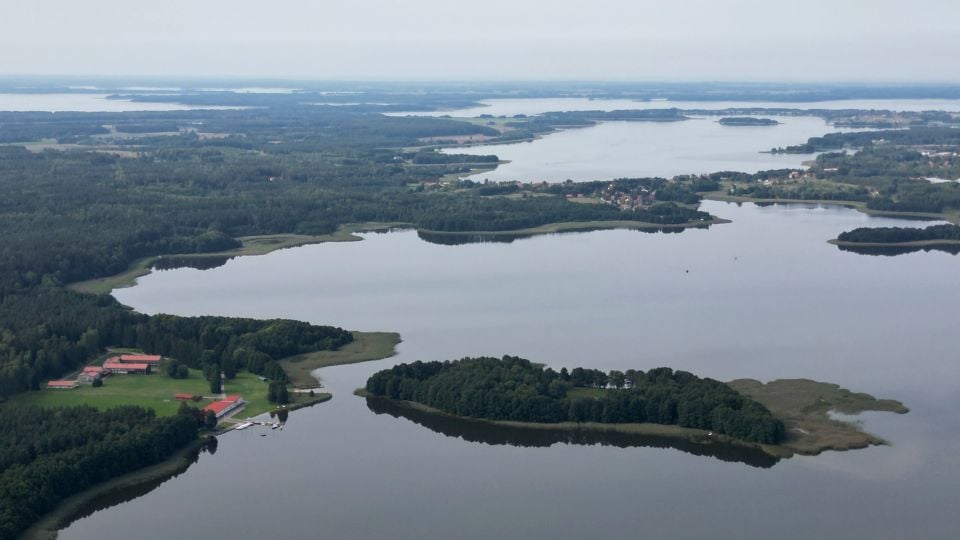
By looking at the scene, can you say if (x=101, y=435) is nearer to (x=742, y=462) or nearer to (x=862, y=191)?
(x=742, y=462)

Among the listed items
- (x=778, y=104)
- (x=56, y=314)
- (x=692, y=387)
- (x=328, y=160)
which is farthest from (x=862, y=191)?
(x=778, y=104)

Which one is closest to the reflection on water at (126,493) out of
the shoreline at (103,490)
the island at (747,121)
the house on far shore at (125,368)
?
the shoreline at (103,490)

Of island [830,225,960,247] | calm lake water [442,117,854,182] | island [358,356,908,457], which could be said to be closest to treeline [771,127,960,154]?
calm lake water [442,117,854,182]

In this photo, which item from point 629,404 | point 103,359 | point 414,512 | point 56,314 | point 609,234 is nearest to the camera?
point 414,512

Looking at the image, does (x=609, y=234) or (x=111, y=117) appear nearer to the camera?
(x=609, y=234)

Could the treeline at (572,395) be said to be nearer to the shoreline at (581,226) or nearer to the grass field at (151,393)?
the grass field at (151,393)

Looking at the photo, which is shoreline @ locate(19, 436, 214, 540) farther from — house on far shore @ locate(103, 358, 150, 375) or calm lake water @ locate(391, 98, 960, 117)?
calm lake water @ locate(391, 98, 960, 117)
